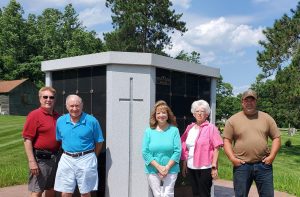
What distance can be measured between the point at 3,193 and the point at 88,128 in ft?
11.1

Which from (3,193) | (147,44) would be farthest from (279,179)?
(147,44)

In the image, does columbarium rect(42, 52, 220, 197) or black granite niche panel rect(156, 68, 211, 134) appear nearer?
columbarium rect(42, 52, 220, 197)

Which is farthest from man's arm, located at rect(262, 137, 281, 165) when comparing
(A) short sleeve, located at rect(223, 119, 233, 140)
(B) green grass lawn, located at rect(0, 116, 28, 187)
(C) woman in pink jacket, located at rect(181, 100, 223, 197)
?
(B) green grass lawn, located at rect(0, 116, 28, 187)

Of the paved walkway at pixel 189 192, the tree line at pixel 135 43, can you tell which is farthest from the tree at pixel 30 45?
the paved walkway at pixel 189 192

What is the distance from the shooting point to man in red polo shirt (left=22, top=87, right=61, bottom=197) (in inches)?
196

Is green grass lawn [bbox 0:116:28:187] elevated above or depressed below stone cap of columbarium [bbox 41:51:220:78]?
below

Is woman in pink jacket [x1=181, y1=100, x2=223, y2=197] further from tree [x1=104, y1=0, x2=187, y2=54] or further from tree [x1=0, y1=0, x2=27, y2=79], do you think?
tree [x1=0, y1=0, x2=27, y2=79]

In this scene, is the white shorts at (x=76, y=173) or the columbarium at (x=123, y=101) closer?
the white shorts at (x=76, y=173)

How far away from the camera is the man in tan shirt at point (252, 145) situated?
4762 mm

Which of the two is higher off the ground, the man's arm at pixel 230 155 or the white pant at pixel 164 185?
the man's arm at pixel 230 155

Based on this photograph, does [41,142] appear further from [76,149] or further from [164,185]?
[164,185]

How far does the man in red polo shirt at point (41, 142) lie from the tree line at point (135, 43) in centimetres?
1910

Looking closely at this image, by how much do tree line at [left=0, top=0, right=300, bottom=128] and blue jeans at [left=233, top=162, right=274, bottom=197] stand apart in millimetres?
18276

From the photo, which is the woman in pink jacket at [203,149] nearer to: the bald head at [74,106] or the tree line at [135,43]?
the bald head at [74,106]
